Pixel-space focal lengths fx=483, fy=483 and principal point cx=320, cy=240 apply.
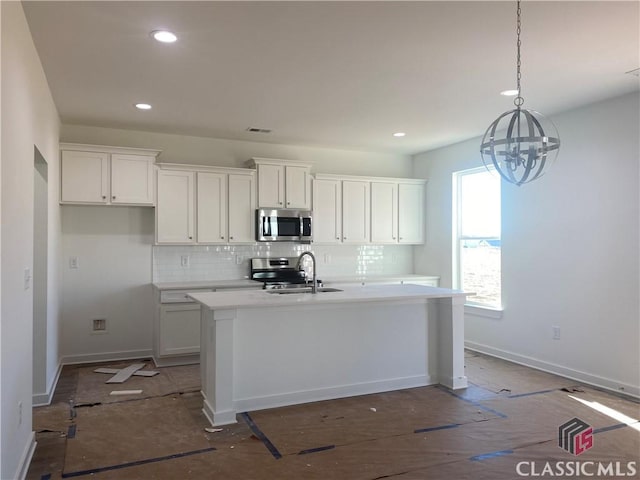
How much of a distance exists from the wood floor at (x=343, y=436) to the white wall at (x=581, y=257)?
0.45 m

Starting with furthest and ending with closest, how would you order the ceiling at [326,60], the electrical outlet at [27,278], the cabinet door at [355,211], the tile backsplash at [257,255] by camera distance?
the cabinet door at [355,211]
the tile backsplash at [257,255]
the electrical outlet at [27,278]
the ceiling at [326,60]

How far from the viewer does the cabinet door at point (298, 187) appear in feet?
19.3

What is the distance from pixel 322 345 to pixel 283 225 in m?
2.25

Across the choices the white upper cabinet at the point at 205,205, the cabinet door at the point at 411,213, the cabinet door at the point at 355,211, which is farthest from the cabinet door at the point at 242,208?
the cabinet door at the point at 411,213

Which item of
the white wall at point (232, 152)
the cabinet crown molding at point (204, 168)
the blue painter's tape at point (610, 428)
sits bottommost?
the blue painter's tape at point (610, 428)

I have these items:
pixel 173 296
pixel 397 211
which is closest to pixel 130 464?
pixel 173 296

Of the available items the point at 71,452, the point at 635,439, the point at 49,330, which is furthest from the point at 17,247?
the point at 635,439

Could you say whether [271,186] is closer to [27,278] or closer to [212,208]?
[212,208]

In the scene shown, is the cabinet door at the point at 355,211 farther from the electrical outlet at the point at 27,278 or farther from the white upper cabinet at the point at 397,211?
the electrical outlet at the point at 27,278

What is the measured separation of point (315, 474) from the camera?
2.68 metres

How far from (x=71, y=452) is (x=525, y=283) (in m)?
4.39

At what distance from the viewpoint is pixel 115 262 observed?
5.38 m

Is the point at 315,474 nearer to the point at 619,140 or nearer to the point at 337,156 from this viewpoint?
A: the point at 619,140

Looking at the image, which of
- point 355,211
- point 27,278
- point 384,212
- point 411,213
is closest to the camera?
point 27,278
